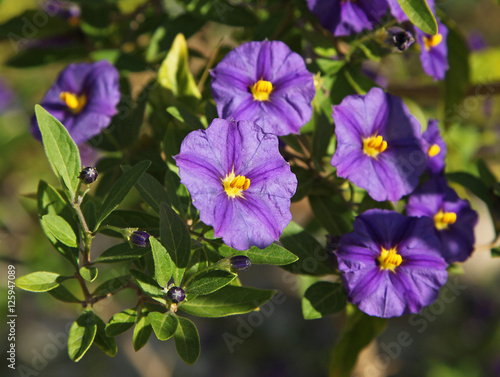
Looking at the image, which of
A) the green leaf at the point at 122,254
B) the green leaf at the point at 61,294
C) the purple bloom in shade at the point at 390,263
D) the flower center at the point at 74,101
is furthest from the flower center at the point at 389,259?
the flower center at the point at 74,101

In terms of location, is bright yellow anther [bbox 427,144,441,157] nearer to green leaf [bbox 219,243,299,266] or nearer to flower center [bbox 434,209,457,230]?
flower center [bbox 434,209,457,230]

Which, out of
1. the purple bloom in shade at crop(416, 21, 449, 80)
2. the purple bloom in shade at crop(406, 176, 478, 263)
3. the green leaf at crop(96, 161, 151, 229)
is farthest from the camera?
the purple bloom in shade at crop(416, 21, 449, 80)

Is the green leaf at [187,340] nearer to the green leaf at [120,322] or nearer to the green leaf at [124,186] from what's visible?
the green leaf at [120,322]

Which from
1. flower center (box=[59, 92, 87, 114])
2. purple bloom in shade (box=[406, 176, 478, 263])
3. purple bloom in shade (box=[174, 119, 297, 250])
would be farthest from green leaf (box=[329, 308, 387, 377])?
flower center (box=[59, 92, 87, 114])

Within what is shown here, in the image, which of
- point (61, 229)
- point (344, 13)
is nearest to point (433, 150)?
point (344, 13)

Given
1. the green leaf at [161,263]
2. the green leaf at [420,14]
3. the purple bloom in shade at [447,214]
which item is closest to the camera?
the green leaf at [161,263]

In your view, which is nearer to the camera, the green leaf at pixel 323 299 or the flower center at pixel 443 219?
the green leaf at pixel 323 299

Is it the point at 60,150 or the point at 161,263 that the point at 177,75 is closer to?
the point at 60,150
